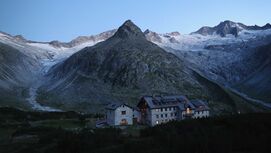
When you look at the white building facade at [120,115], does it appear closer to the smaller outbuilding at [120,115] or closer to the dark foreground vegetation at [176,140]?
the smaller outbuilding at [120,115]

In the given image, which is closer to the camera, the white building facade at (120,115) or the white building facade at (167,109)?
the white building facade at (120,115)

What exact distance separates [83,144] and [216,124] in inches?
1019

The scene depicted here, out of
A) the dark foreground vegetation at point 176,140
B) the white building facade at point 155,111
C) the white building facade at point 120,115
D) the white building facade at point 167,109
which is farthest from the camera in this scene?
the white building facade at point 167,109

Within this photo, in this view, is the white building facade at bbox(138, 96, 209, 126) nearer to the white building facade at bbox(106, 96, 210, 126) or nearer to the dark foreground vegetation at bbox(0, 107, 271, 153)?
the white building facade at bbox(106, 96, 210, 126)

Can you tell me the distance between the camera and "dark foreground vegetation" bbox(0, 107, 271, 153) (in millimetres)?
47094

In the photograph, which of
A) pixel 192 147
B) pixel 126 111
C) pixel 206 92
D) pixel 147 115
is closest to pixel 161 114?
pixel 147 115

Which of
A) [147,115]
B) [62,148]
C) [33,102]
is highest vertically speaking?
[33,102]

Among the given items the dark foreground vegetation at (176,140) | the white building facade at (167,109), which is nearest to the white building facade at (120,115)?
the white building facade at (167,109)

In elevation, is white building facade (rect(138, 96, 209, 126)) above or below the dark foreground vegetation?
above

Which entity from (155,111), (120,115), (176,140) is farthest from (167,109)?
(176,140)

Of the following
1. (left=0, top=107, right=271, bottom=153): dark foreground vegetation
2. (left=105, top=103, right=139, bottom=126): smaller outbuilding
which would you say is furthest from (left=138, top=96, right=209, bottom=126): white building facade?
(left=0, top=107, right=271, bottom=153): dark foreground vegetation

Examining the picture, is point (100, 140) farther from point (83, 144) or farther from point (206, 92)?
point (206, 92)

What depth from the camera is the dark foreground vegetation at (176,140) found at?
47094mm

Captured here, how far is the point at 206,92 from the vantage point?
610ft
